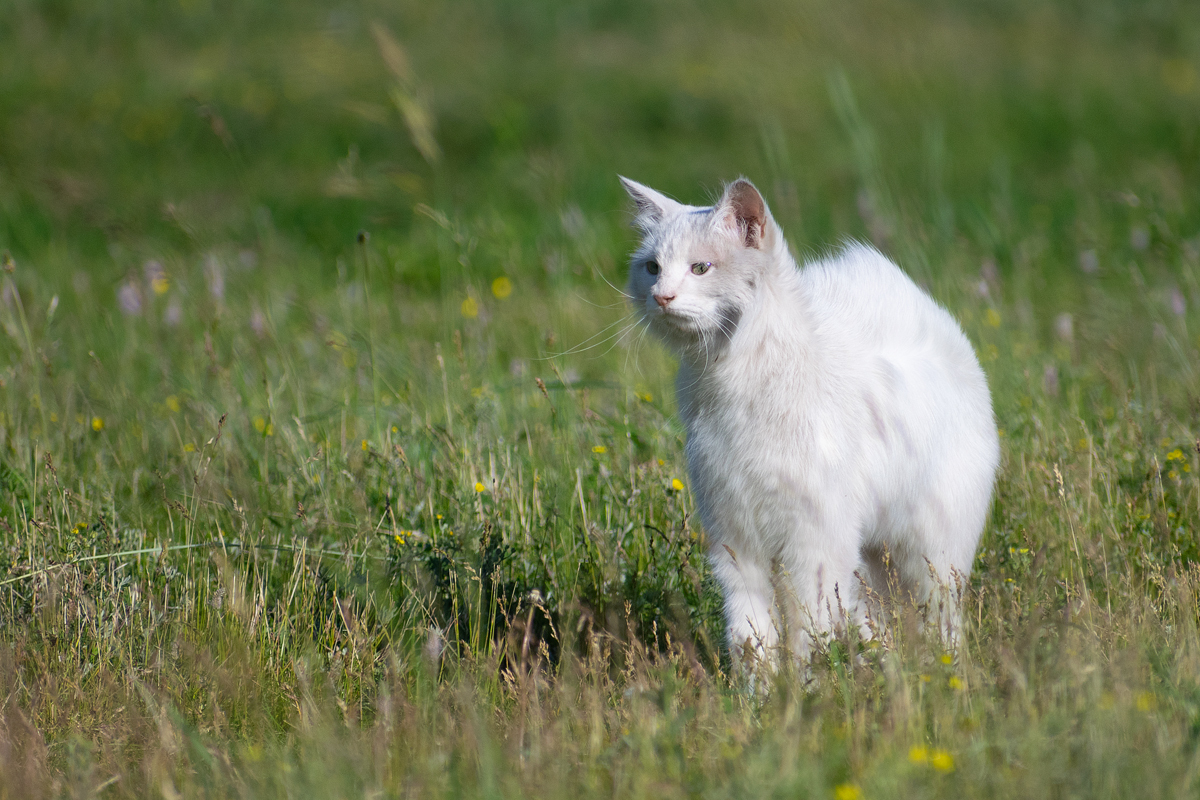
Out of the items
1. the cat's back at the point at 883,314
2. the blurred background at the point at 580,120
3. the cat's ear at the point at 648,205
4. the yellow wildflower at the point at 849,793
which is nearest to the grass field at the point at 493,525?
the yellow wildflower at the point at 849,793

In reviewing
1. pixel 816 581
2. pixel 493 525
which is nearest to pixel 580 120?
pixel 493 525

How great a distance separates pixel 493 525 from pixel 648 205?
1187 millimetres

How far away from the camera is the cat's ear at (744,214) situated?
114 inches

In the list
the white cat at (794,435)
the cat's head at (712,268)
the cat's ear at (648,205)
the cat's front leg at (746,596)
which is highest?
the cat's ear at (648,205)

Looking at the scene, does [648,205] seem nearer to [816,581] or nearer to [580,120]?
[816,581]

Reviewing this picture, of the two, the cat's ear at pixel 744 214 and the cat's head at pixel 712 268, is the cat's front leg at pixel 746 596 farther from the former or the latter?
the cat's ear at pixel 744 214

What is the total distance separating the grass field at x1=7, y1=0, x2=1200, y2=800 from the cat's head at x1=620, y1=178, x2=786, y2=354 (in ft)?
2.34

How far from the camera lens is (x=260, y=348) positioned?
477 centimetres

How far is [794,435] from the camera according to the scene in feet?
9.13

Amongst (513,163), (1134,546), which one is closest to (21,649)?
(1134,546)

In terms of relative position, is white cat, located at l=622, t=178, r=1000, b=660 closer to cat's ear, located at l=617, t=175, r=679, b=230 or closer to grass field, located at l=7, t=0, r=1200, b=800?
cat's ear, located at l=617, t=175, r=679, b=230

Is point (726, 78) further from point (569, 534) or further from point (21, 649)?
point (21, 649)

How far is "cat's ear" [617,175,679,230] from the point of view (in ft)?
10.6

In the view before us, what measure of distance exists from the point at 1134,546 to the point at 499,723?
2.10m
